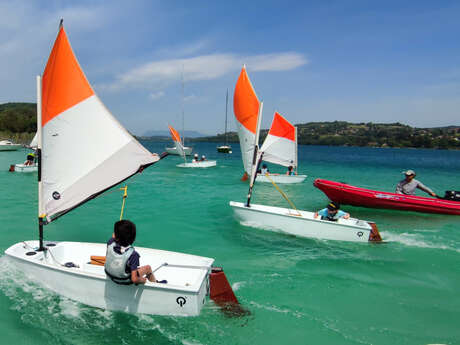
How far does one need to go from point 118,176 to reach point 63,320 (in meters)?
2.94

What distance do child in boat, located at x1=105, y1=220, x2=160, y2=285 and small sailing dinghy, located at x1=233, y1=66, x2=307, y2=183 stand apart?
710 cm

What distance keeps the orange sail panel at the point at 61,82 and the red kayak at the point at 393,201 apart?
40.9 feet

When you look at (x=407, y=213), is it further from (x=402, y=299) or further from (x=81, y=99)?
(x=81, y=99)

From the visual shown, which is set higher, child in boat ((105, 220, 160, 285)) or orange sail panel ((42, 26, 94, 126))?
orange sail panel ((42, 26, 94, 126))

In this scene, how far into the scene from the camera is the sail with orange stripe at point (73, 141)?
5887 millimetres

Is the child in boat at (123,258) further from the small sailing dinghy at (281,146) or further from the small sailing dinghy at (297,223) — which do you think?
the small sailing dinghy at (281,146)

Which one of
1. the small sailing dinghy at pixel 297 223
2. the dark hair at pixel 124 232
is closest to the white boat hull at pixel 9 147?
the small sailing dinghy at pixel 297 223

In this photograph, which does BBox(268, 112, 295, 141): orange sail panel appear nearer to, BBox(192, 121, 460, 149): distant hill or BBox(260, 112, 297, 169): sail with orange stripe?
BBox(260, 112, 297, 169): sail with orange stripe

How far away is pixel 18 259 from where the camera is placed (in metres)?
6.15

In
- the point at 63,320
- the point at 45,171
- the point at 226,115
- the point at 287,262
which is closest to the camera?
the point at 63,320

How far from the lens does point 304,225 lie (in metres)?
10.3

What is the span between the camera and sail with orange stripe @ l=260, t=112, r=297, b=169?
22984 mm

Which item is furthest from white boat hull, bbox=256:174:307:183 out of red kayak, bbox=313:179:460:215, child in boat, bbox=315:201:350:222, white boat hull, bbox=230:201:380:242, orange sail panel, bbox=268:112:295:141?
child in boat, bbox=315:201:350:222

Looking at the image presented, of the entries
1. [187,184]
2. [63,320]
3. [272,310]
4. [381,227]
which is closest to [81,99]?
[63,320]
